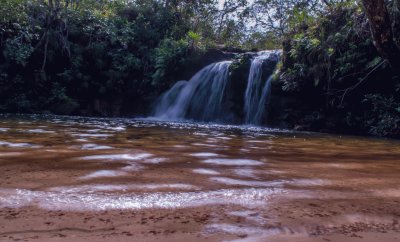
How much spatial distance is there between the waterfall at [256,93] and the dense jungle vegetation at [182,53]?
1.30ft

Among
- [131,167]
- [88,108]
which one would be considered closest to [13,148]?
[131,167]

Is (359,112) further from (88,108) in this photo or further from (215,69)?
Answer: (88,108)

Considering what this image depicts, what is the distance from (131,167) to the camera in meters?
2.50

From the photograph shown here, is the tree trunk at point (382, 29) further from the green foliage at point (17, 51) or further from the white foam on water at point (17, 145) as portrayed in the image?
the green foliage at point (17, 51)

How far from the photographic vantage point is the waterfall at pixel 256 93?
1116 centimetres

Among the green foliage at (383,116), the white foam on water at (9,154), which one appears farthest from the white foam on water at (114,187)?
the green foliage at (383,116)

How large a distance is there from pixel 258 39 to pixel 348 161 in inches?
769

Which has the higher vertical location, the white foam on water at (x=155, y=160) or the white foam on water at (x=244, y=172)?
the white foam on water at (x=244, y=172)

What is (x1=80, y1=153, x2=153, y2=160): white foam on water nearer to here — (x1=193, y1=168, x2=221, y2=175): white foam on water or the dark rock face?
(x1=193, y1=168, x2=221, y2=175): white foam on water

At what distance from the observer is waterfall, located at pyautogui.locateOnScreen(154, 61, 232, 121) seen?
1223 centimetres

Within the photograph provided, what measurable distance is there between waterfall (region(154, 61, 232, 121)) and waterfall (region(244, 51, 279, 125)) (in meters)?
0.85

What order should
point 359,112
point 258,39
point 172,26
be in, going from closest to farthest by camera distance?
1. point 359,112
2. point 172,26
3. point 258,39

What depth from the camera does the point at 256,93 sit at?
37.7 ft

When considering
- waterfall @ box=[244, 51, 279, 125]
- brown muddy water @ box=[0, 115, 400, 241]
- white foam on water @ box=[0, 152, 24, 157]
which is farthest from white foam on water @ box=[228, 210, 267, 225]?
waterfall @ box=[244, 51, 279, 125]
